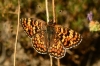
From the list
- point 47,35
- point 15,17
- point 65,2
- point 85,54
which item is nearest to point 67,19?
point 65,2

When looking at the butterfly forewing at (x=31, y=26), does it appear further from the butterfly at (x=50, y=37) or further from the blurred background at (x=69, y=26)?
the blurred background at (x=69, y=26)

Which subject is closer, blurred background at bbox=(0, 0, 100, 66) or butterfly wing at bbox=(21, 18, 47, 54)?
butterfly wing at bbox=(21, 18, 47, 54)

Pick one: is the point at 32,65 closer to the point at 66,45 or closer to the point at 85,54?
the point at 85,54

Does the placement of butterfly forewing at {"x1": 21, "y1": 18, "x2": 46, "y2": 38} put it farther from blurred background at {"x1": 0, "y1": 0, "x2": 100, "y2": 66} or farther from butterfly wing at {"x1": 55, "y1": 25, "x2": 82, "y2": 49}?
blurred background at {"x1": 0, "y1": 0, "x2": 100, "y2": 66}

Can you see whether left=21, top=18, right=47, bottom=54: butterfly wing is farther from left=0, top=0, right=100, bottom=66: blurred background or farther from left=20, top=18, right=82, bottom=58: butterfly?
left=0, top=0, right=100, bottom=66: blurred background

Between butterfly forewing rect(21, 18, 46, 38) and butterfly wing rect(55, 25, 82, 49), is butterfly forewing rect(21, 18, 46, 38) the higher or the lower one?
the higher one

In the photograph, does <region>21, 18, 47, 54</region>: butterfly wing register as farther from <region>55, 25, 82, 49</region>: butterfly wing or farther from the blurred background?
the blurred background

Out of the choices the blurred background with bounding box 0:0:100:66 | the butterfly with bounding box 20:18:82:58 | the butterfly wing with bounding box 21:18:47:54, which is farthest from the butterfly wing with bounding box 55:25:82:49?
the blurred background with bounding box 0:0:100:66

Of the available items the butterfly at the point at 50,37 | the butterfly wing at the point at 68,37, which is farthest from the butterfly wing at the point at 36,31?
the butterfly wing at the point at 68,37
